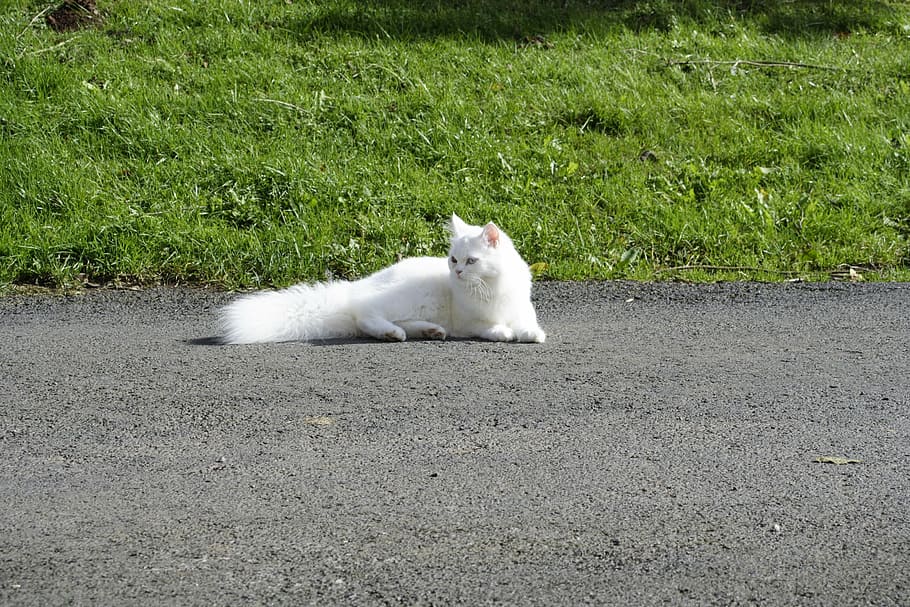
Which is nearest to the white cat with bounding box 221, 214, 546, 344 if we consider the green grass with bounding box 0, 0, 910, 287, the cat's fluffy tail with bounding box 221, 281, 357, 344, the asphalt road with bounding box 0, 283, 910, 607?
the cat's fluffy tail with bounding box 221, 281, 357, 344

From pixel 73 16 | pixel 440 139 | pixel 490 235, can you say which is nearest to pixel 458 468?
pixel 490 235

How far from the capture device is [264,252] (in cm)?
819

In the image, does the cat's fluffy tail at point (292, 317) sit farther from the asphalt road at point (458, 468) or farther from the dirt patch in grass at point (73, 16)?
the dirt patch in grass at point (73, 16)

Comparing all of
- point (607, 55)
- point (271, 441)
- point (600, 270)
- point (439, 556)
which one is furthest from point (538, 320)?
point (607, 55)

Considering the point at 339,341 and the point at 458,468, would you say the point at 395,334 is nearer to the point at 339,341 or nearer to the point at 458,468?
the point at 339,341

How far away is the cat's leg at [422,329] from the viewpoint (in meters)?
6.21

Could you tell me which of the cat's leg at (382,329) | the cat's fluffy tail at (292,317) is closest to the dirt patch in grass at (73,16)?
the cat's fluffy tail at (292,317)

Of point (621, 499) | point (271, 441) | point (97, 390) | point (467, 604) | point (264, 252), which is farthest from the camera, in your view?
point (264, 252)

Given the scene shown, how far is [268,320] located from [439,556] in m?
3.04

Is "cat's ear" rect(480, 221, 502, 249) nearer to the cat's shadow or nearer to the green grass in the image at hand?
the cat's shadow

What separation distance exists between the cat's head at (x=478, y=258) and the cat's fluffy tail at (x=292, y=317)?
2.47ft

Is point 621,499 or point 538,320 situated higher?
point 621,499

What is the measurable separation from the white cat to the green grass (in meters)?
1.77

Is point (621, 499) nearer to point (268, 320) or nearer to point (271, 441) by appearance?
point (271, 441)
